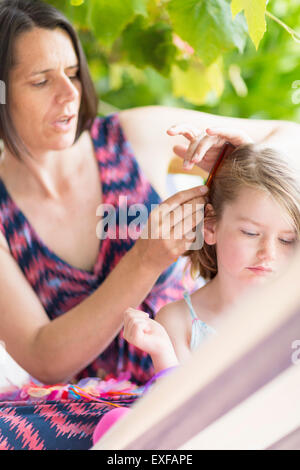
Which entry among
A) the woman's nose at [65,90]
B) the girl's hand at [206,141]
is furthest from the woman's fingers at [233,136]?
the woman's nose at [65,90]

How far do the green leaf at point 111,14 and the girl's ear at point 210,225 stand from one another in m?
0.41

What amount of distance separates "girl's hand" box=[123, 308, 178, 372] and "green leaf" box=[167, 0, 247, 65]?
402mm

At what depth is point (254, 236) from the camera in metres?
0.68

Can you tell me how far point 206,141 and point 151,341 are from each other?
0.80 feet

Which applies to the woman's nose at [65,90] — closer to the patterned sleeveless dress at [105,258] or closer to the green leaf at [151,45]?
the patterned sleeveless dress at [105,258]

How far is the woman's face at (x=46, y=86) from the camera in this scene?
0.83m

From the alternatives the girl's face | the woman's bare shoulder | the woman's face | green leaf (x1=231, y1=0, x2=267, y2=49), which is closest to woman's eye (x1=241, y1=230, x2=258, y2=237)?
the girl's face

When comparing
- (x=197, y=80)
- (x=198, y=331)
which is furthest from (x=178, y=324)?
(x=197, y=80)

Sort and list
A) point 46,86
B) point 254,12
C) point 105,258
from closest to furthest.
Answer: point 254,12 < point 46,86 < point 105,258

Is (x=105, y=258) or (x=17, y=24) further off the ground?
(x=17, y=24)

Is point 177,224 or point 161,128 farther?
point 161,128

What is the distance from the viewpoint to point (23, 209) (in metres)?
0.99

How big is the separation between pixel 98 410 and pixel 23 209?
1.28ft

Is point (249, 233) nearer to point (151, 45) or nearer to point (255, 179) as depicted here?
point (255, 179)
